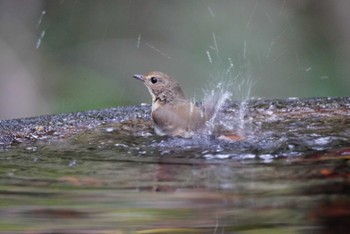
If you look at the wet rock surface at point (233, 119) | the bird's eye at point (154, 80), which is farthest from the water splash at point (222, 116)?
the bird's eye at point (154, 80)

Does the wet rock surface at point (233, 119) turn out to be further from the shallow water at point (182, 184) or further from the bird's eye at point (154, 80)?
the bird's eye at point (154, 80)

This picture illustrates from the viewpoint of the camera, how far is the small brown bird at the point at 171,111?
477 cm

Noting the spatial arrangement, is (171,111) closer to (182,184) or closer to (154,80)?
Answer: (154,80)

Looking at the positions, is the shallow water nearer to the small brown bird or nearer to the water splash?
the water splash

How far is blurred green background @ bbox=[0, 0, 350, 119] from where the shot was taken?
12.2 metres

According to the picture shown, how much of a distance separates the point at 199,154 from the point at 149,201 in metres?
1.19

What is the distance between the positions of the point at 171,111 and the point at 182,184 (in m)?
2.32

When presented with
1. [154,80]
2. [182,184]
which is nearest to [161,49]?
[154,80]

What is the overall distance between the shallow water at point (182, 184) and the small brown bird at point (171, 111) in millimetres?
398

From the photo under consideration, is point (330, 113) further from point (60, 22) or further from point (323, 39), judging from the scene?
point (60, 22)

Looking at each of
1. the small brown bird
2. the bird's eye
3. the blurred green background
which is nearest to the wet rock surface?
the small brown bird

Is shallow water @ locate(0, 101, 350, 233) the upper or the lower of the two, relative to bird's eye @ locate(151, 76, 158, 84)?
lower

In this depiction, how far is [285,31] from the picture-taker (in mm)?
12828

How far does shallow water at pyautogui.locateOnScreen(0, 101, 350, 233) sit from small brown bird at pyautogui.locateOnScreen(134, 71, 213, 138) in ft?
1.31
